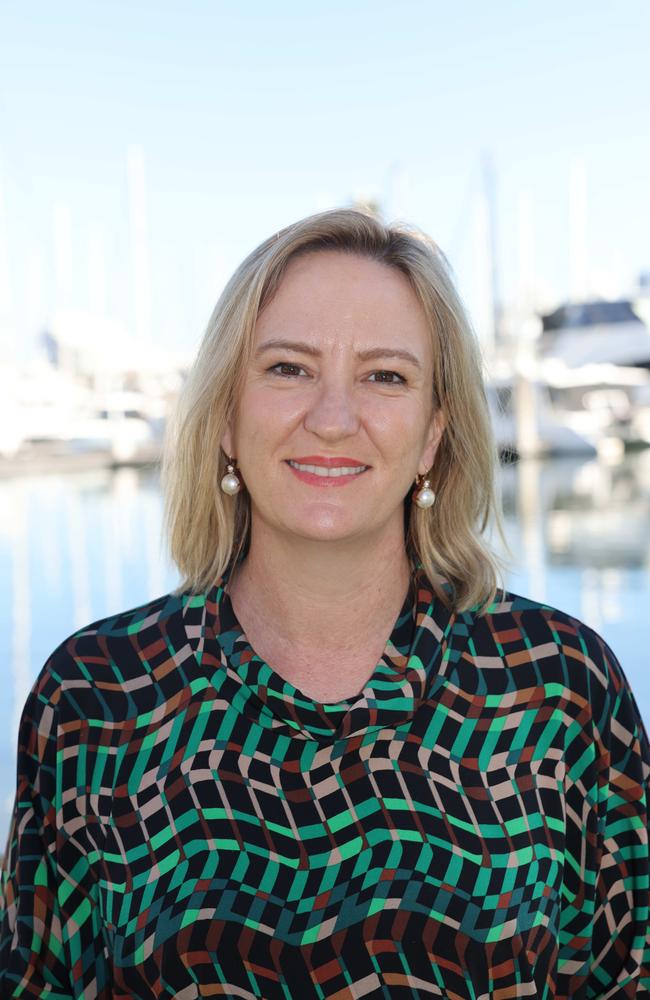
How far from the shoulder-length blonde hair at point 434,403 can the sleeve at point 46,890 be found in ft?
1.32

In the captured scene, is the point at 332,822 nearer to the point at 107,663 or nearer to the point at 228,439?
the point at 107,663

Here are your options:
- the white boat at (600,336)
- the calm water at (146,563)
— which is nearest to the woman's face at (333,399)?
the calm water at (146,563)

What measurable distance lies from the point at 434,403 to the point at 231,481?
0.42m

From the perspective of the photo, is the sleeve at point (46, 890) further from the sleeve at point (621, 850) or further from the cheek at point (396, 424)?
the sleeve at point (621, 850)

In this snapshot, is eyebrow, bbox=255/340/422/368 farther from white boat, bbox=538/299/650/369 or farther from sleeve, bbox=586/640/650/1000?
white boat, bbox=538/299/650/369

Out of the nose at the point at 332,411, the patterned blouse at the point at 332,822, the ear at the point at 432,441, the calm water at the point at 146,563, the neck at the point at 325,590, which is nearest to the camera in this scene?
the patterned blouse at the point at 332,822

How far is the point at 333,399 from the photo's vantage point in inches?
69.4

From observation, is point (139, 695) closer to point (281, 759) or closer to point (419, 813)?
point (281, 759)

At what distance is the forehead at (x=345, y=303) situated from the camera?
70.2 inches

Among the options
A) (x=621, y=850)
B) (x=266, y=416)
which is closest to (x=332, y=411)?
(x=266, y=416)

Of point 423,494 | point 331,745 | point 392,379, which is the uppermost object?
point 392,379

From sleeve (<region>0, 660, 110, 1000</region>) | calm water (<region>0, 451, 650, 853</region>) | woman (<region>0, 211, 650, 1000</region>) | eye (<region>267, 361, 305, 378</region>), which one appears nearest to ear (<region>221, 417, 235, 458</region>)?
woman (<region>0, 211, 650, 1000</region>)

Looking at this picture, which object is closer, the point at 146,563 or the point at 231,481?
the point at 231,481

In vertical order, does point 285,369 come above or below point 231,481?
above
